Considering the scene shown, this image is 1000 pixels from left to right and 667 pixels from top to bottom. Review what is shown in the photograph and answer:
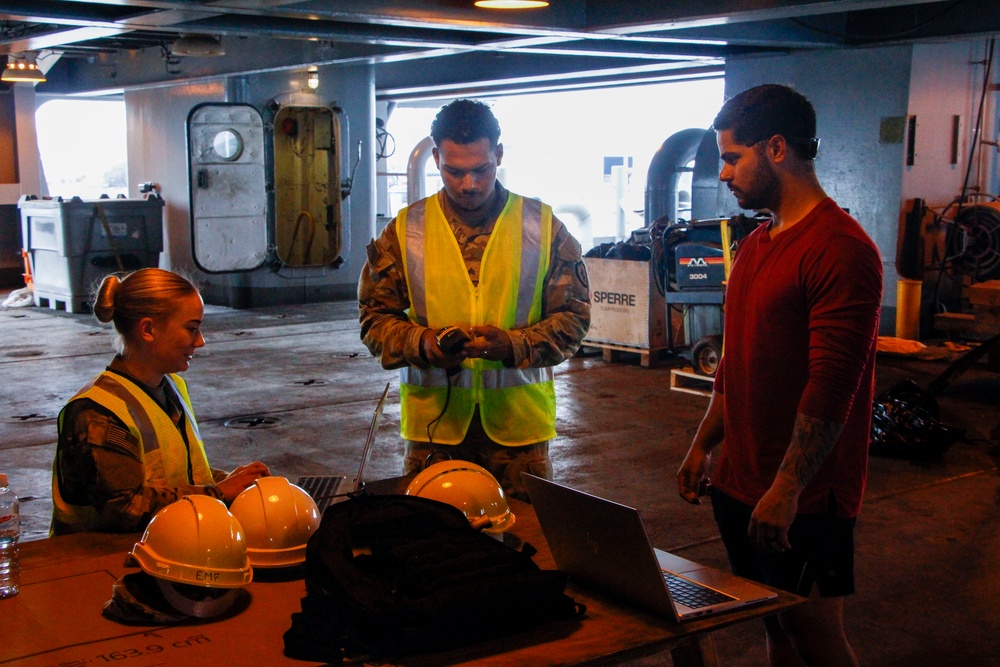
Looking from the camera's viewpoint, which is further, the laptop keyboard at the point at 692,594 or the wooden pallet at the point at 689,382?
the wooden pallet at the point at 689,382

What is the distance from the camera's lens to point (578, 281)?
3.22 m

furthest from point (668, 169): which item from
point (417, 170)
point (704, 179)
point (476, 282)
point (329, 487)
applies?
point (329, 487)

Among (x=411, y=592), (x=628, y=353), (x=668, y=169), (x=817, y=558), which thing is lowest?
(x=628, y=353)

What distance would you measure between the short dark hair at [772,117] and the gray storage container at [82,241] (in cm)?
1158

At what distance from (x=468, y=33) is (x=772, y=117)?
24.9 ft

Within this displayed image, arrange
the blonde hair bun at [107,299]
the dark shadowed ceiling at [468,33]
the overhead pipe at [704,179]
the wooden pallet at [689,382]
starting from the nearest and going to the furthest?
the blonde hair bun at [107,299] < the dark shadowed ceiling at [468,33] < the wooden pallet at [689,382] < the overhead pipe at [704,179]

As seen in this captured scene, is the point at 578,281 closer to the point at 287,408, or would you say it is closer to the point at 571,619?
the point at 571,619

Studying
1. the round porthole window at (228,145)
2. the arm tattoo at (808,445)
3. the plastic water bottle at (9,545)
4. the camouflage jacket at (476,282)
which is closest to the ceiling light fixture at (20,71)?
the round porthole window at (228,145)

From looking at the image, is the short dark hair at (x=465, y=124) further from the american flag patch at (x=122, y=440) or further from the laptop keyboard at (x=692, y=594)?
the laptop keyboard at (x=692, y=594)

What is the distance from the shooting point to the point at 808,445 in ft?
7.48

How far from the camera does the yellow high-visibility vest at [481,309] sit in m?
3.13

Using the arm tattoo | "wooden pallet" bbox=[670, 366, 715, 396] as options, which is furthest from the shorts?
"wooden pallet" bbox=[670, 366, 715, 396]

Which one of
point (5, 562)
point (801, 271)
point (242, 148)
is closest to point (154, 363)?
point (5, 562)

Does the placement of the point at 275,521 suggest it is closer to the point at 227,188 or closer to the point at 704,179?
the point at 704,179
